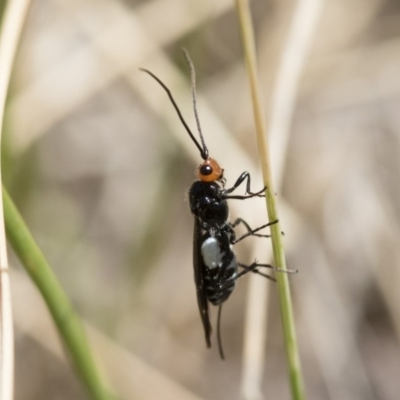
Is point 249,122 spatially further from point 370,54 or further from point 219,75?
point 370,54

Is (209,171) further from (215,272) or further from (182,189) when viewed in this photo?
(182,189)

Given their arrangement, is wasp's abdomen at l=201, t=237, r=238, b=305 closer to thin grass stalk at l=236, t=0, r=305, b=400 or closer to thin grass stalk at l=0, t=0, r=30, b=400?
thin grass stalk at l=236, t=0, r=305, b=400

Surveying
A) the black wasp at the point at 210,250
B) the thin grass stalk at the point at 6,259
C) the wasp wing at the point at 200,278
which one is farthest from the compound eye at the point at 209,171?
the thin grass stalk at the point at 6,259

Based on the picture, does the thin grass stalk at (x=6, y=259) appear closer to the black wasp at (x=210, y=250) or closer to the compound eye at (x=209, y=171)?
the compound eye at (x=209, y=171)

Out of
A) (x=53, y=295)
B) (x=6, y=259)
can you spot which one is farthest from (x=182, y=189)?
(x=6, y=259)

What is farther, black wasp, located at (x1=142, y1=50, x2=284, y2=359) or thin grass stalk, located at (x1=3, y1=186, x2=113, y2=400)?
black wasp, located at (x1=142, y1=50, x2=284, y2=359)

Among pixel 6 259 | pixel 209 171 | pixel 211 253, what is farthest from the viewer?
pixel 211 253

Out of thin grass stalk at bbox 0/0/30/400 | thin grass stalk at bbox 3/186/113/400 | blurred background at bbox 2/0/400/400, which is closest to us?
thin grass stalk at bbox 0/0/30/400

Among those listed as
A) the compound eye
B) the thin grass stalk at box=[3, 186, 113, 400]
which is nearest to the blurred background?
the compound eye
